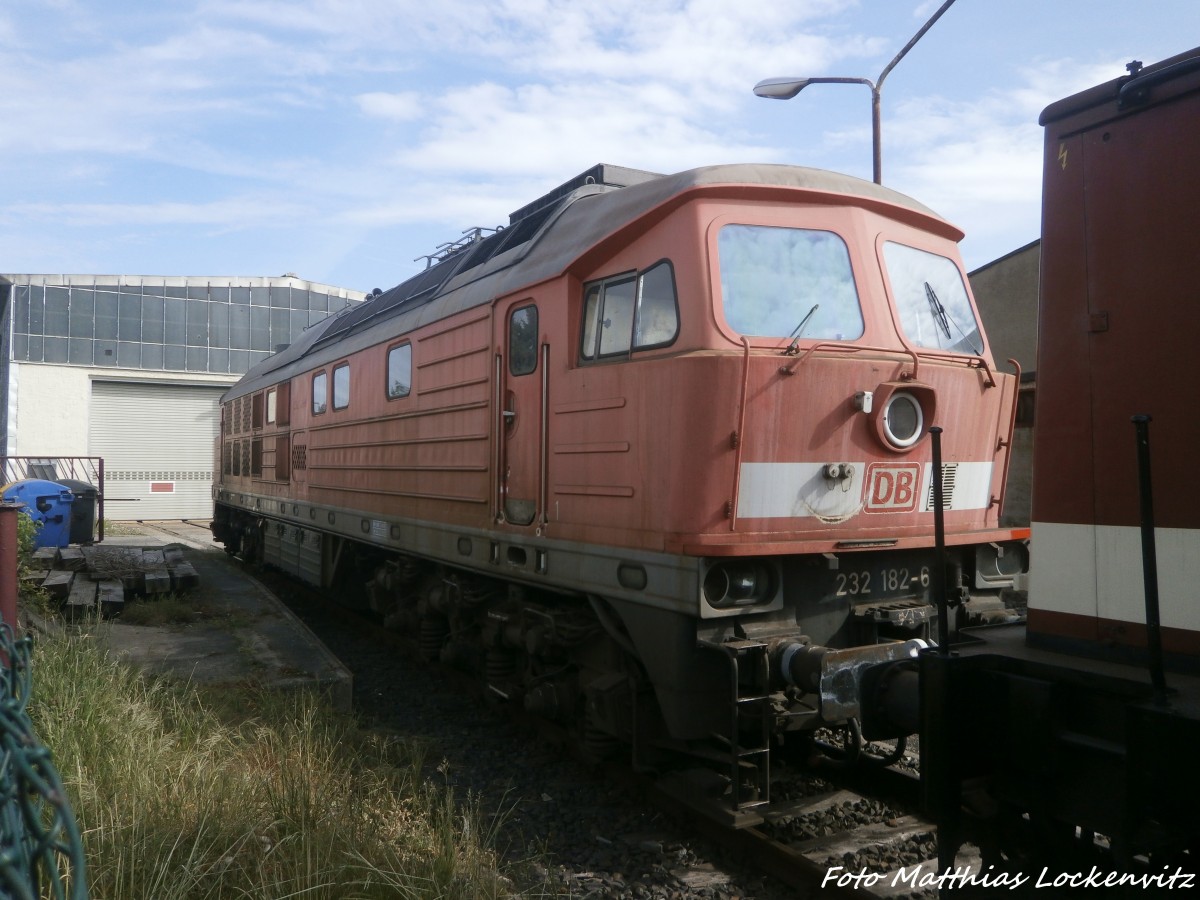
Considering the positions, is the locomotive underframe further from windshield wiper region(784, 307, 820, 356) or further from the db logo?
windshield wiper region(784, 307, 820, 356)

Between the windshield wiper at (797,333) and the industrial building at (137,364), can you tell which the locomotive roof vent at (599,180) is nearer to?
the windshield wiper at (797,333)

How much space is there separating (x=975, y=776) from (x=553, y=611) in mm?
3113

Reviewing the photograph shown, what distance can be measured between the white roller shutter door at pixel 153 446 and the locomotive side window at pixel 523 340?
26293 millimetres

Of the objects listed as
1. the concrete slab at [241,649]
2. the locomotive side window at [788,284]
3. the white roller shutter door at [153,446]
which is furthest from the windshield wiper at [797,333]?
the white roller shutter door at [153,446]

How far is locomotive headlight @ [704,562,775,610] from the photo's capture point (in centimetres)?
457

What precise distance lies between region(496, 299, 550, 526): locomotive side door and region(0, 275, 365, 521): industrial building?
84.2ft

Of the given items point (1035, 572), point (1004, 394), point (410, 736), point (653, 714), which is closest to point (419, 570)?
point (410, 736)

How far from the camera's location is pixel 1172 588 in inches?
113

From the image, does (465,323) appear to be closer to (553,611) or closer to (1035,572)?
(553,611)

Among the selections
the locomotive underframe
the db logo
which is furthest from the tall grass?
the db logo

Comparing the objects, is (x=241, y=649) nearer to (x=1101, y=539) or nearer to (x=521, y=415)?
(x=521, y=415)

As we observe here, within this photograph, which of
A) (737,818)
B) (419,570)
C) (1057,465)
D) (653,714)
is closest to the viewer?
(1057,465)

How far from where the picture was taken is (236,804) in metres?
4.08

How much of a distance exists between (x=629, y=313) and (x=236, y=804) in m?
3.10
